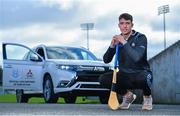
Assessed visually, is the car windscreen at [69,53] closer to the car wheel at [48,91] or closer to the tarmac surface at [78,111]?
the car wheel at [48,91]

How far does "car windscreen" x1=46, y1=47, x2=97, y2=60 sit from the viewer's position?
48.4 feet

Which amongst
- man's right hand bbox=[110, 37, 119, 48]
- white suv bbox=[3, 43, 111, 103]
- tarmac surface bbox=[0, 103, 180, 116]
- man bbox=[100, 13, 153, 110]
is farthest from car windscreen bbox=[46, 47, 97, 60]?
man's right hand bbox=[110, 37, 119, 48]

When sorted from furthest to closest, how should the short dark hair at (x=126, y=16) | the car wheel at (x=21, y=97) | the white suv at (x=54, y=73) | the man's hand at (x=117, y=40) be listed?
the car wheel at (x=21, y=97) → the white suv at (x=54, y=73) → the short dark hair at (x=126, y=16) → the man's hand at (x=117, y=40)

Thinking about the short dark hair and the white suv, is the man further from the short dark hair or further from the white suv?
the white suv

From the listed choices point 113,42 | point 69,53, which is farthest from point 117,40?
point 69,53

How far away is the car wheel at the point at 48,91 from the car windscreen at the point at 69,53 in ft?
2.22

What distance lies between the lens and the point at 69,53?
1495cm

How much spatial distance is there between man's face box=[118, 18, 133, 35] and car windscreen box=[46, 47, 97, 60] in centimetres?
680

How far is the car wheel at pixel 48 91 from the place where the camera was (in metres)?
14.1

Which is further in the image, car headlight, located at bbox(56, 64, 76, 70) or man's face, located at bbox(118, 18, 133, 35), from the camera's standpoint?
car headlight, located at bbox(56, 64, 76, 70)

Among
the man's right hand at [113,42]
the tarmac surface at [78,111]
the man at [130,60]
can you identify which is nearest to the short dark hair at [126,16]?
the man at [130,60]

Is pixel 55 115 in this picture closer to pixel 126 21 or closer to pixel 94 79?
pixel 126 21

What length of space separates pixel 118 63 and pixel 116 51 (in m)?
0.19

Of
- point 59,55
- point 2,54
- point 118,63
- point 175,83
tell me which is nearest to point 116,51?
point 118,63
